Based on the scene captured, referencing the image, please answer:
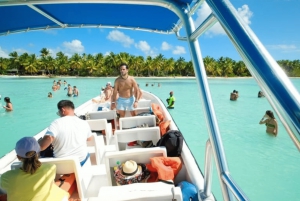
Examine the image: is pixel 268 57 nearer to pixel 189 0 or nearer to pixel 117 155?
pixel 189 0

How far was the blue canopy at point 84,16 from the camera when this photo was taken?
158 cm

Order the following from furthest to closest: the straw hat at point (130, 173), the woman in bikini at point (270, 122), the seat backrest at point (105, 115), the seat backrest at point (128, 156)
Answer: the woman in bikini at point (270, 122)
the seat backrest at point (105, 115)
the seat backrest at point (128, 156)
the straw hat at point (130, 173)

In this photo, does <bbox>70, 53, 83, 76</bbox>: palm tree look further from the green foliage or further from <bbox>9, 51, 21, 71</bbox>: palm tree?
<bbox>9, 51, 21, 71</bbox>: palm tree

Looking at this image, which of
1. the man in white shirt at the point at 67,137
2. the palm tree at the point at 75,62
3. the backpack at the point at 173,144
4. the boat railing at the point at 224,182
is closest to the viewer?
the boat railing at the point at 224,182

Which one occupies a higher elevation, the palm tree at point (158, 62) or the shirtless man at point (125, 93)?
the palm tree at point (158, 62)

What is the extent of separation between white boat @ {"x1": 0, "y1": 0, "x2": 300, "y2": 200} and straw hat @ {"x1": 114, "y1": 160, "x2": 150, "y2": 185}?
0.36 ft

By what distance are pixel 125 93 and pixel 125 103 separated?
21 centimetres

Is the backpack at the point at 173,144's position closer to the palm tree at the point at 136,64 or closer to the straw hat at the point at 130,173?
the straw hat at the point at 130,173

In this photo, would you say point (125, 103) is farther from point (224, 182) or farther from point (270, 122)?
point (270, 122)

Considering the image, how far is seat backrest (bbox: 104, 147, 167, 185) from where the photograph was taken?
2068 mm

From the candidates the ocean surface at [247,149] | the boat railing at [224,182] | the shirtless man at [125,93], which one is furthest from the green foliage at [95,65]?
the boat railing at [224,182]

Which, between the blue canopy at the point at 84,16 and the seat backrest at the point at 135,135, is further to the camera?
the seat backrest at the point at 135,135

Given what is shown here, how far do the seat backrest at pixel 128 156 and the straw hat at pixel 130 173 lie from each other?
0.08 m

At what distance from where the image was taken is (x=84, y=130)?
2549 millimetres
